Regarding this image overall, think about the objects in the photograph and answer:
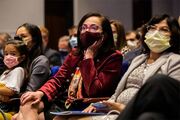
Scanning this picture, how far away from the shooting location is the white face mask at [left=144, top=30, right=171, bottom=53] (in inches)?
120

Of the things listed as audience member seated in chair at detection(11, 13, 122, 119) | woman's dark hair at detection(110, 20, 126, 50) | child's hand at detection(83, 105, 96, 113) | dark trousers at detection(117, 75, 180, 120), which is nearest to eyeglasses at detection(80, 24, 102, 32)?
audience member seated in chair at detection(11, 13, 122, 119)

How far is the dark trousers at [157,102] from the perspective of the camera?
165 cm

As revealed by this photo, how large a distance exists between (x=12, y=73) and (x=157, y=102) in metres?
2.07

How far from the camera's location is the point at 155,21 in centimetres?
314

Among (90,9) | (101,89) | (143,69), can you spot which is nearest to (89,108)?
(101,89)

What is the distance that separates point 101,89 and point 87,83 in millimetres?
113

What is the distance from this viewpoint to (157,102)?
1658 millimetres

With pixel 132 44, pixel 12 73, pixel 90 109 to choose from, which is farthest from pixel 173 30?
pixel 132 44

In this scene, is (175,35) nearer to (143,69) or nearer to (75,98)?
(143,69)

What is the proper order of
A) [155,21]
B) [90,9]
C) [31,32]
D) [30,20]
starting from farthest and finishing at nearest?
[90,9]
[30,20]
[31,32]
[155,21]

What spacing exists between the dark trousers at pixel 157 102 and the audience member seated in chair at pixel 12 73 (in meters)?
1.84

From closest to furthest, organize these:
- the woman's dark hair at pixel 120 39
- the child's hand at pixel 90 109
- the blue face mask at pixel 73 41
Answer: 1. the child's hand at pixel 90 109
2. the woman's dark hair at pixel 120 39
3. the blue face mask at pixel 73 41

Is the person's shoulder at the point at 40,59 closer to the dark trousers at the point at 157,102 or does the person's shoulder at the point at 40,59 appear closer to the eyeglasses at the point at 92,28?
the eyeglasses at the point at 92,28

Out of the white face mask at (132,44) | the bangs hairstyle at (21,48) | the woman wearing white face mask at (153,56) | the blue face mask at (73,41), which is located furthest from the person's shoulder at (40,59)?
the white face mask at (132,44)
